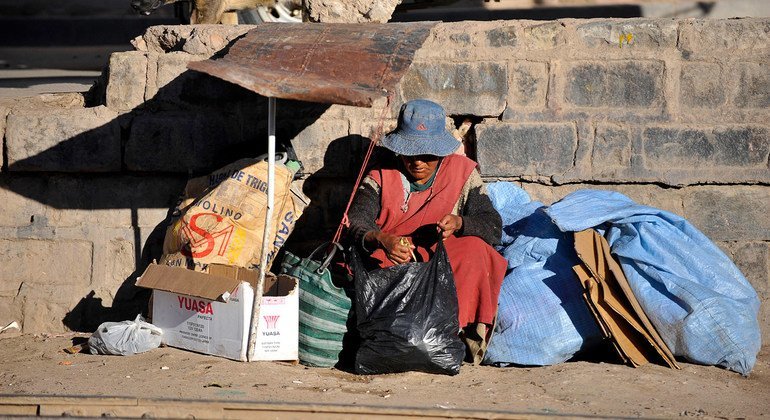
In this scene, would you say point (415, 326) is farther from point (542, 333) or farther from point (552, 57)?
point (552, 57)

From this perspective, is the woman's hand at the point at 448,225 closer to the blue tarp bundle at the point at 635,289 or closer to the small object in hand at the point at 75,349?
the blue tarp bundle at the point at 635,289

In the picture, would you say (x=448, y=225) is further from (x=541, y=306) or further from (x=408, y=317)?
(x=541, y=306)

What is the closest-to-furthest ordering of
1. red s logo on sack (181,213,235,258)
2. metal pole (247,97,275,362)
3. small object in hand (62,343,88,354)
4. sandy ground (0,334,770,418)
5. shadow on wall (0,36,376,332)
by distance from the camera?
sandy ground (0,334,770,418)
metal pole (247,97,275,362)
red s logo on sack (181,213,235,258)
small object in hand (62,343,88,354)
shadow on wall (0,36,376,332)

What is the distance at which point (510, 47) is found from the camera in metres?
5.47

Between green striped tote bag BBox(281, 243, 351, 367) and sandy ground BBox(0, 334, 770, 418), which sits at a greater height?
green striped tote bag BBox(281, 243, 351, 367)

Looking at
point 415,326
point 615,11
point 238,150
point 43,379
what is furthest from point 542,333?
point 615,11

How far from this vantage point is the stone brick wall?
213 inches

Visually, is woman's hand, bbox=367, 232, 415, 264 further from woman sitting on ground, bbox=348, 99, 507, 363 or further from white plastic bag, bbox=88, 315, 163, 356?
white plastic bag, bbox=88, 315, 163, 356

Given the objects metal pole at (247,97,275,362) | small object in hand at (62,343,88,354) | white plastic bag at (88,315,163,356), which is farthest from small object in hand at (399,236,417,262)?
small object in hand at (62,343,88,354)

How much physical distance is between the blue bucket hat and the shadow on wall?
51 cm

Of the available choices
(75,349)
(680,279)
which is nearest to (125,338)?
(75,349)

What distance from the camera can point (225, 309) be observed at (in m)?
4.91

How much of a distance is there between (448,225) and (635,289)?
2.96 feet

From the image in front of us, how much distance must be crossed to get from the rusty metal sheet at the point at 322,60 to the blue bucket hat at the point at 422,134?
0.20 metres
